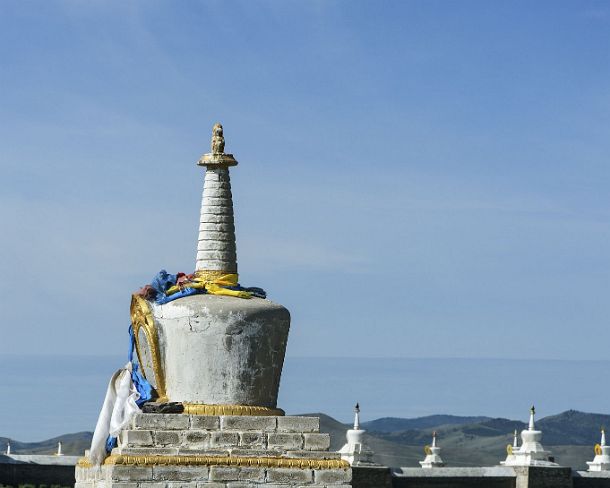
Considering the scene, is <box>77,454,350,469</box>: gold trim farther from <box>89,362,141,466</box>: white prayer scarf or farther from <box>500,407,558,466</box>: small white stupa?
<box>500,407,558,466</box>: small white stupa

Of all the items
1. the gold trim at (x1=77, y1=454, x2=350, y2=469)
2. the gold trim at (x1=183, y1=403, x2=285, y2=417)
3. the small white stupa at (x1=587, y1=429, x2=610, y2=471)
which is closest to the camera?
Answer: the gold trim at (x1=77, y1=454, x2=350, y2=469)

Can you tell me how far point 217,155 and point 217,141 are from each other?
22 cm

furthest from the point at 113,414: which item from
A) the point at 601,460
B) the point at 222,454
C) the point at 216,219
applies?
the point at 601,460

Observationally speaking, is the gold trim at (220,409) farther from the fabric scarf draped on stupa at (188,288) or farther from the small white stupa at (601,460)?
the small white stupa at (601,460)

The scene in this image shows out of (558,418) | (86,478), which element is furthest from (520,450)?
(558,418)

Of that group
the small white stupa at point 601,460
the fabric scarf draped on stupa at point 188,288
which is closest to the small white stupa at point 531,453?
the small white stupa at point 601,460

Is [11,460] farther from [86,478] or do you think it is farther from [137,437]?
[137,437]

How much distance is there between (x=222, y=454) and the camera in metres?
29.1

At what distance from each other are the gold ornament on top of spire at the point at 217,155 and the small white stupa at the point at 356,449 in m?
11.2

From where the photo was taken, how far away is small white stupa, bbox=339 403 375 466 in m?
40.7

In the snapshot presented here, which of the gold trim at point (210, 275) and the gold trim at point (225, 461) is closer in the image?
the gold trim at point (225, 461)

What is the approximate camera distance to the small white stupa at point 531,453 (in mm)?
42375

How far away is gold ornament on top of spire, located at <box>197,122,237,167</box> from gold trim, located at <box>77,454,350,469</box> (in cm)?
443

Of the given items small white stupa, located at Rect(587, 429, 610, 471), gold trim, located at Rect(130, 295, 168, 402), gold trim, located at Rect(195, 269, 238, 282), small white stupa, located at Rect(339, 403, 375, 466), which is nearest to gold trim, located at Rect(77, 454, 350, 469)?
gold trim, located at Rect(130, 295, 168, 402)
